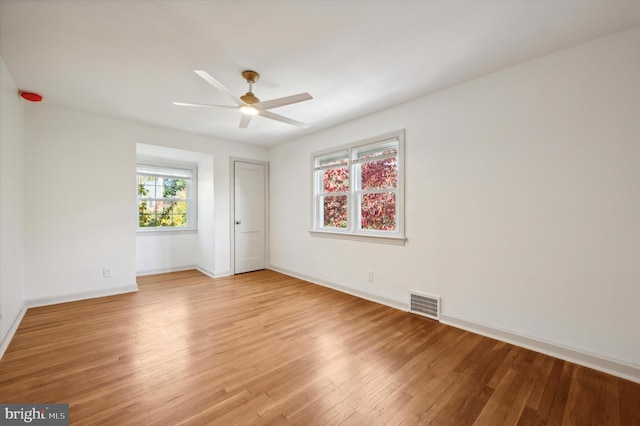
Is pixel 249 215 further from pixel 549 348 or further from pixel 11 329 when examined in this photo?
pixel 549 348

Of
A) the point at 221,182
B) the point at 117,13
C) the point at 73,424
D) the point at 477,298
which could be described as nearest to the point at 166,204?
the point at 221,182

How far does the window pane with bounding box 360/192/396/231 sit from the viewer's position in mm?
3560

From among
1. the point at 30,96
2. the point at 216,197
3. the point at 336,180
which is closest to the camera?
the point at 30,96

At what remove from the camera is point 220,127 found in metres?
4.23

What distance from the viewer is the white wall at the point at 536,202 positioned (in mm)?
2010

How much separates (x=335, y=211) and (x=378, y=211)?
2.93ft

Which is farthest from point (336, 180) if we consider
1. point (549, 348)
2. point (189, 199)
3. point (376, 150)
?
point (189, 199)

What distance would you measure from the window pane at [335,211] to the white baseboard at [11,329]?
12.5 ft

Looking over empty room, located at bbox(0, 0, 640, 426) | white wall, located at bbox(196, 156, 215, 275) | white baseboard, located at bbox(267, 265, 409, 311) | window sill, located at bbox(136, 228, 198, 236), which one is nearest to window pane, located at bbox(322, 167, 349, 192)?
empty room, located at bbox(0, 0, 640, 426)

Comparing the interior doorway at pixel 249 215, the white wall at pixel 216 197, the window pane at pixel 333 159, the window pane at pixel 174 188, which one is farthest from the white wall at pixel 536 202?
the window pane at pixel 174 188

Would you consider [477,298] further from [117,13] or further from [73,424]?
[117,13]

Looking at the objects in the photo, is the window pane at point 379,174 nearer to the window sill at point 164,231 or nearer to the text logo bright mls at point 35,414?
the text logo bright mls at point 35,414

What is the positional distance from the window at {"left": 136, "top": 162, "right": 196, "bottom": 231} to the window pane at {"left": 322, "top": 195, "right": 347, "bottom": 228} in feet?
10.1

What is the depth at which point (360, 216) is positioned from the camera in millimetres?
3965
